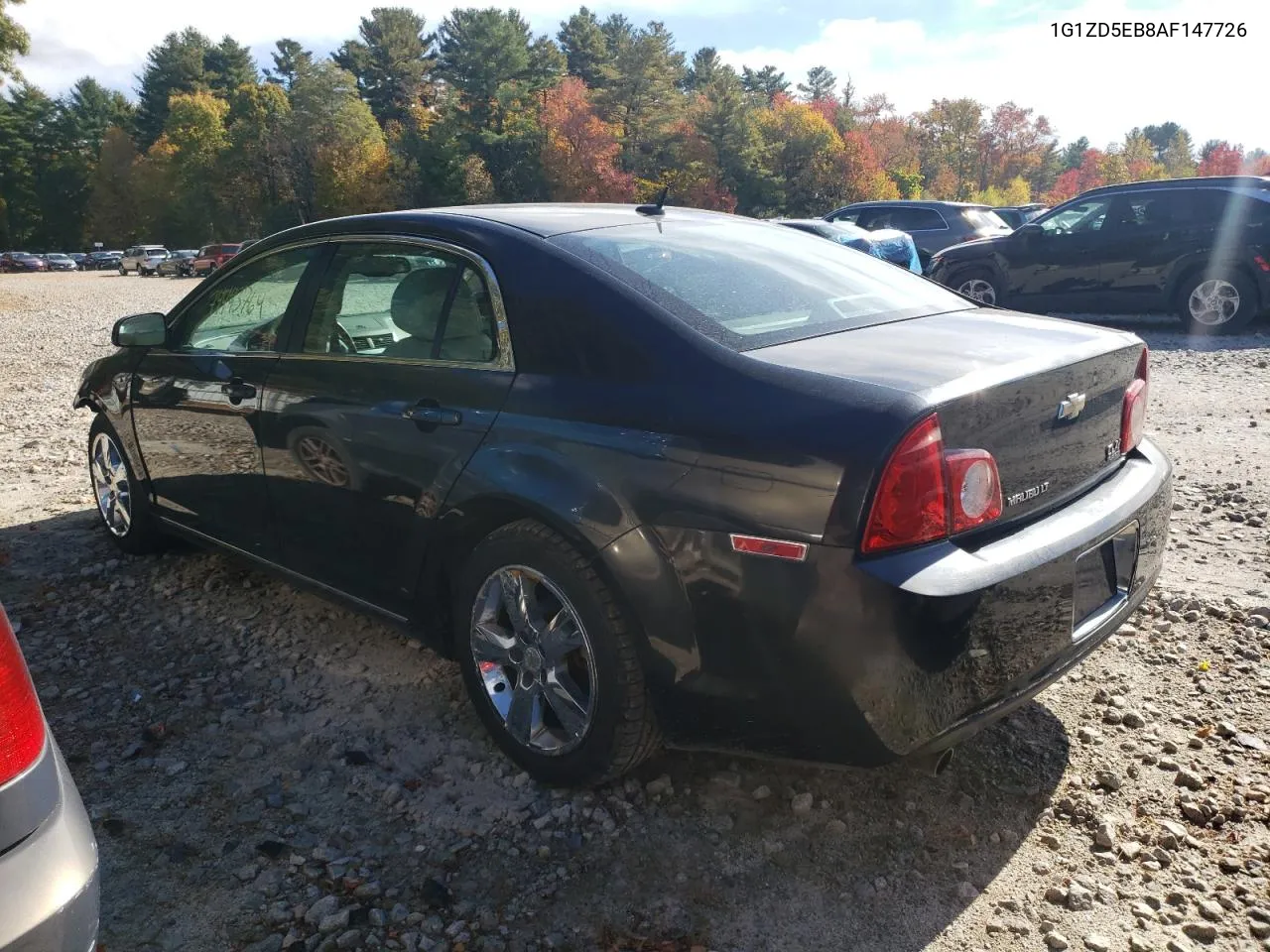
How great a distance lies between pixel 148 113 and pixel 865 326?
102 metres

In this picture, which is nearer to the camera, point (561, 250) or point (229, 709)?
point (561, 250)

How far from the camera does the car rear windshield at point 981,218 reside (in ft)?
54.8

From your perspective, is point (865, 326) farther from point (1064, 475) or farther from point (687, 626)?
point (687, 626)

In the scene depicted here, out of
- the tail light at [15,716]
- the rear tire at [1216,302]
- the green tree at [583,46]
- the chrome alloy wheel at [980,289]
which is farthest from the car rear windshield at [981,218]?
the green tree at [583,46]

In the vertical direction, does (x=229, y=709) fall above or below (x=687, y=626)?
below

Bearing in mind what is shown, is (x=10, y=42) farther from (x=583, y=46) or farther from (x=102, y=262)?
(x=583, y=46)

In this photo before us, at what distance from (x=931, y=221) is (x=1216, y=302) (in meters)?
6.33

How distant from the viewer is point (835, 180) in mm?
61969

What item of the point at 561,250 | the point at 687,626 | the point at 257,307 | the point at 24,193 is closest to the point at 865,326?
the point at 561,250

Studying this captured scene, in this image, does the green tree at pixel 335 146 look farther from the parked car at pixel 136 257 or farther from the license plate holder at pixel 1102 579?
the license plate holder at pixel 1102 579

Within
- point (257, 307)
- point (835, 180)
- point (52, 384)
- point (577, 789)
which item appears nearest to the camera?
point (577, 789)

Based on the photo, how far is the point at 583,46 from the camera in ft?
252

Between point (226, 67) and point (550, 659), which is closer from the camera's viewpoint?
point (550, 659)

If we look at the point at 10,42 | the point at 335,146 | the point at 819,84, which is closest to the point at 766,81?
the point at 819,84
